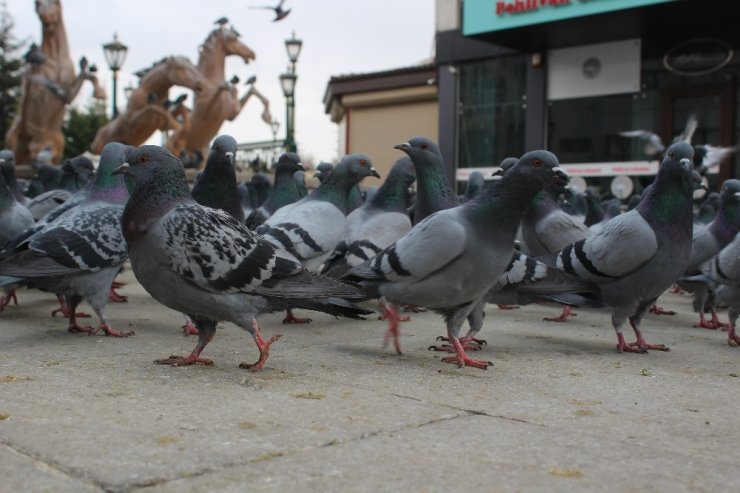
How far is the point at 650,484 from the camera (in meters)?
2.24

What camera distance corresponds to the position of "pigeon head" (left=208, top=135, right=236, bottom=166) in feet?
18.4

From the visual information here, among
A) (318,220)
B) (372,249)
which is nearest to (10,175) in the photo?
(318,220)

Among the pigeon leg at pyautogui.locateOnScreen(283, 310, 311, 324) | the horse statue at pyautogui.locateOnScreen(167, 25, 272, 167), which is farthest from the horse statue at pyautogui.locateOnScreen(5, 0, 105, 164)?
the pigeon leg at pyautogui.locateOnScreen(283, 310, 311, 324)

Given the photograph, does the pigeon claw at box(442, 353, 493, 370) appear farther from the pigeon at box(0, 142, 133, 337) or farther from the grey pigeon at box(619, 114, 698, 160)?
the grey pigeon at box(619, 114, 698, 160)

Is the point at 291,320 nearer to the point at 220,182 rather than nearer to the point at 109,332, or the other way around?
the point at 220,182

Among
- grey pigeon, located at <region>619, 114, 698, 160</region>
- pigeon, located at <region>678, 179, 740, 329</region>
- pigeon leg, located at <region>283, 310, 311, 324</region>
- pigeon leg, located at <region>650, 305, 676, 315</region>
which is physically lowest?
pigeon leg, located at <region>650, 305, 676, 315</region>

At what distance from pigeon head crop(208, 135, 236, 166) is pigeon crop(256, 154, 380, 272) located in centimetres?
71

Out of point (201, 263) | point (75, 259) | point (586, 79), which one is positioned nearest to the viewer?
point (201, 263)

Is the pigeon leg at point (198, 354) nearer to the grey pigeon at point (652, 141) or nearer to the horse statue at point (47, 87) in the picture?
the grey pigeon at point (652, 141)

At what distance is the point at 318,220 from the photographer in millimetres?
6406

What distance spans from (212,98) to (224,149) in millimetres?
13925

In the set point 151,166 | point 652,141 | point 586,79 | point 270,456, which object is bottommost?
point 270,456

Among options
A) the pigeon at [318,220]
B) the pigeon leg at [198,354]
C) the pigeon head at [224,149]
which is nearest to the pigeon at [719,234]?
the pigeon at [318,220]

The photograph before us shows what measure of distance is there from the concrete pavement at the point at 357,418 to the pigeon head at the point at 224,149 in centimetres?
140
